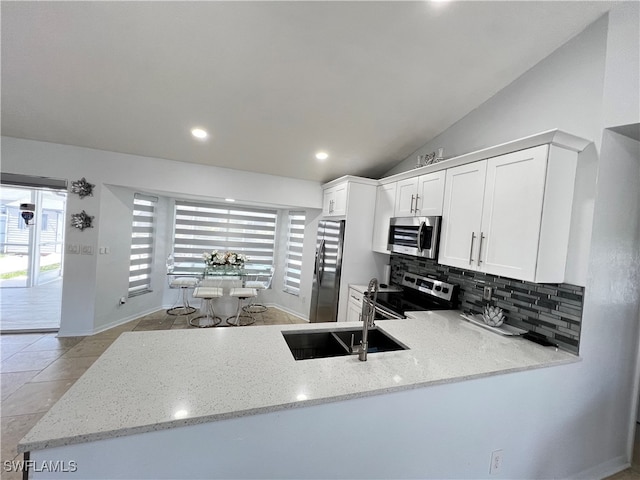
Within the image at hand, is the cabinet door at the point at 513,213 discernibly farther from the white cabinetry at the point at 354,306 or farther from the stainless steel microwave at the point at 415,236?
the white cabinetry at the point at 354,306

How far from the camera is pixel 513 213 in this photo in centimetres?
175

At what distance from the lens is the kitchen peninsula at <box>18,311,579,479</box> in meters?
0.91

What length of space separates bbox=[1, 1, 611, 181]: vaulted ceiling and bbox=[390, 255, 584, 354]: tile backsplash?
1.68 meters

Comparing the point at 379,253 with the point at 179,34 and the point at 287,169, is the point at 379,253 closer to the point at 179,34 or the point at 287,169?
the point at 287,169

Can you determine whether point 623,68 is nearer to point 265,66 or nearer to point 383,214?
point 383,214

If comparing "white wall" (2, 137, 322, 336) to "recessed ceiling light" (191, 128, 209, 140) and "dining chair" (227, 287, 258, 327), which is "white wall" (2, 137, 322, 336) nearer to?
"recessed ceiling light" (191, 128, 209, 140)

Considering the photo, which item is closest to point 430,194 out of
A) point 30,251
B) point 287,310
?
point 287,310

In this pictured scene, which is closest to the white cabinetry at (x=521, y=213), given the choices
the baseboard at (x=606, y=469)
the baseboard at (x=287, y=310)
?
the baseboard at (x=606, y=469)

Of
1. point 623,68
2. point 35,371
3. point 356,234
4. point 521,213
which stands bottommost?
point 35,371

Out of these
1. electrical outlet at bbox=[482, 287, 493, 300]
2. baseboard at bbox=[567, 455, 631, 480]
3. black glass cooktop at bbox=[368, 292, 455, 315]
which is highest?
electrical outlet at bbox=[482, 287, 493, 300]

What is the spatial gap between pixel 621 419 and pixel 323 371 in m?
2.37

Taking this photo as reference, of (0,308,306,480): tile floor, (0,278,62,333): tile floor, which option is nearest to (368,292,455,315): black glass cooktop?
(0,308,306,480): tile floor

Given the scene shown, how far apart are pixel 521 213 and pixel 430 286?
4.15 ft

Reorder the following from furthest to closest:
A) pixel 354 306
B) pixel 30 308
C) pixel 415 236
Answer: pixel 30 308 → pixel 354 306 → pixel 415 236
